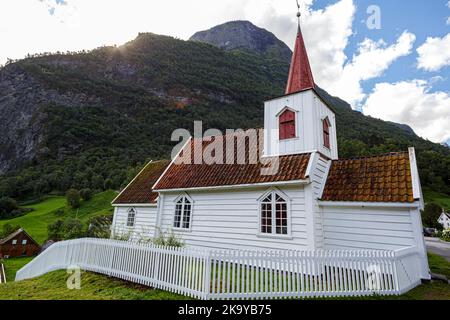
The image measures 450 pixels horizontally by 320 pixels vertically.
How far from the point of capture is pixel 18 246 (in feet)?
129

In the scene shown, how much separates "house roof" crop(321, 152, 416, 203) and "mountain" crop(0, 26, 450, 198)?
180ft

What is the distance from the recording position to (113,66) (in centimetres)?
14075

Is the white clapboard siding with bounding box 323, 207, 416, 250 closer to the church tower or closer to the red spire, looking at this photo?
the church tower

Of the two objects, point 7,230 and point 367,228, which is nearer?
point 367,228

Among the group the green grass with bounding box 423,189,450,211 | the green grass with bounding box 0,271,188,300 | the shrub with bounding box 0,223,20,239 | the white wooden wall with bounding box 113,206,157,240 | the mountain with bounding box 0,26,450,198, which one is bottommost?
the shrub with bounding box 0,223,20,239

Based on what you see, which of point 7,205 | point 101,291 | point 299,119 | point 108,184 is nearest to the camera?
point 101,291

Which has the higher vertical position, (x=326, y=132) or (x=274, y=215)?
(x=326, y=132)

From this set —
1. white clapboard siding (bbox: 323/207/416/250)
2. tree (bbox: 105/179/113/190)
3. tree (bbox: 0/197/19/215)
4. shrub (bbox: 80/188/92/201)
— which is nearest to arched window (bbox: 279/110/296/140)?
white clapboard siding (bbox: 323/207/416/250)

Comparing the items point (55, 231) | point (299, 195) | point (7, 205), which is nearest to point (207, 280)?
point (299, 195)

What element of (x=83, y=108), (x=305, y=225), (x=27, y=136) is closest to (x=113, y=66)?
(x=83, y=108)

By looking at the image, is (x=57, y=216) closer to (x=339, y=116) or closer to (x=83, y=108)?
(x=83, y=108)

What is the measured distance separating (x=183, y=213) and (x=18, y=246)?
41.3 m

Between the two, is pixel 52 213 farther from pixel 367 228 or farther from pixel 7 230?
pixel 367 228

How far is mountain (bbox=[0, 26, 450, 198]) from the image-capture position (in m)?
71.3
